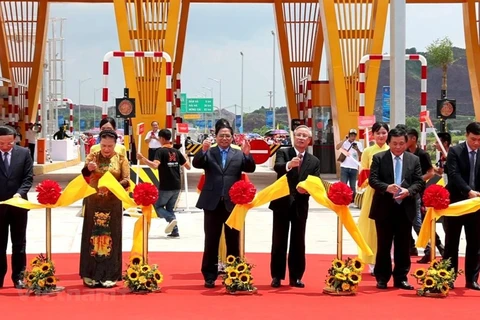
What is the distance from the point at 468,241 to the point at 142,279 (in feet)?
10.2

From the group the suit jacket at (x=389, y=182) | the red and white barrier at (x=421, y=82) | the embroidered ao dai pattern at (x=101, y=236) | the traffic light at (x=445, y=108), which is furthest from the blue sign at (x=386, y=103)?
the embroidered ao dai pattern at (x=101, y=236)

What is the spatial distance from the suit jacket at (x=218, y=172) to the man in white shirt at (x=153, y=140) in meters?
11.1

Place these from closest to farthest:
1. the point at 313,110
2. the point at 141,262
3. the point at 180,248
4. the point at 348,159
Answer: the point at 141,262
the point at 180,248
the point at 348,159
the point at 313,110

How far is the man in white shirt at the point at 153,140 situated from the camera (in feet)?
67.0

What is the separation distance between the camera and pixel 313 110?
92.5 ft

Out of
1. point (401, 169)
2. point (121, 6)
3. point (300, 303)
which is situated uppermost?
point (121, 6)

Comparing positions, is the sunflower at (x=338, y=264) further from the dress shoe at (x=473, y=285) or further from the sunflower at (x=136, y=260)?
the sunflower at (x=136, y=260)

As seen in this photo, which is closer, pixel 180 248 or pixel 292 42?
pixel 180 248

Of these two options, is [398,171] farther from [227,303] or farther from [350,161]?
[350,161]

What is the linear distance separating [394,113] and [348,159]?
3679 millimetres

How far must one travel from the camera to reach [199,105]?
9831 centimetres

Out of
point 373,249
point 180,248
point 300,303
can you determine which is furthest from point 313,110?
point 300,303

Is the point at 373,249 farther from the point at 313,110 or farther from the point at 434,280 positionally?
the point at 313,110

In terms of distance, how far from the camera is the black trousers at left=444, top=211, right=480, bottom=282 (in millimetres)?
9086
